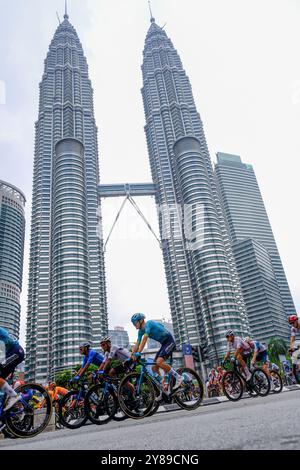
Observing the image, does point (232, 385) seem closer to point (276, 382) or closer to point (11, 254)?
point (276, 382)

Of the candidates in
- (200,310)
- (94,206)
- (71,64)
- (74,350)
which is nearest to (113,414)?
(74,350)

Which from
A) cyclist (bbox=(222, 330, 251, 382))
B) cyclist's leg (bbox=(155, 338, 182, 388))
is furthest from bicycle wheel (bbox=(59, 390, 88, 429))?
cyclist (bbox=(222, 330, 251, 382))

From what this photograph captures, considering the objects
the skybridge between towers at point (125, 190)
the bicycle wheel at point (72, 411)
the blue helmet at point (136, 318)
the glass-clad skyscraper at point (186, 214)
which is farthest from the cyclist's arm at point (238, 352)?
the skybridge between towers at point (125, 190)

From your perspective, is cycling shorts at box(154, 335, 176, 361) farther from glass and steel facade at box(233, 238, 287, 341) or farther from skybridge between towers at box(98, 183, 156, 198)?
glass and steel facade at box(233, 238, 287, 341)

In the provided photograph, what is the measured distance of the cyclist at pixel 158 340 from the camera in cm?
682

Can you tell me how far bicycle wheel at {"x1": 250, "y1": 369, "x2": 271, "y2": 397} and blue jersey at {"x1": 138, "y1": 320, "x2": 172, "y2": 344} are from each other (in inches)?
145

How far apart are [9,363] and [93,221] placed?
463ft

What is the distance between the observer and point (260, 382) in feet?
30.6

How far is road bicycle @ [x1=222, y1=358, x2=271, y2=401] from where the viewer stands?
8.70 m

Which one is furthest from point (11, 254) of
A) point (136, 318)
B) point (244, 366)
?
point (136, 318)

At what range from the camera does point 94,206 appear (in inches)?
5861

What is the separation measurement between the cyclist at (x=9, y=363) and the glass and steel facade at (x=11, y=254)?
151 meters

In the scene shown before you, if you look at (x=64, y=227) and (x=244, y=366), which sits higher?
(x=64, y=227)
